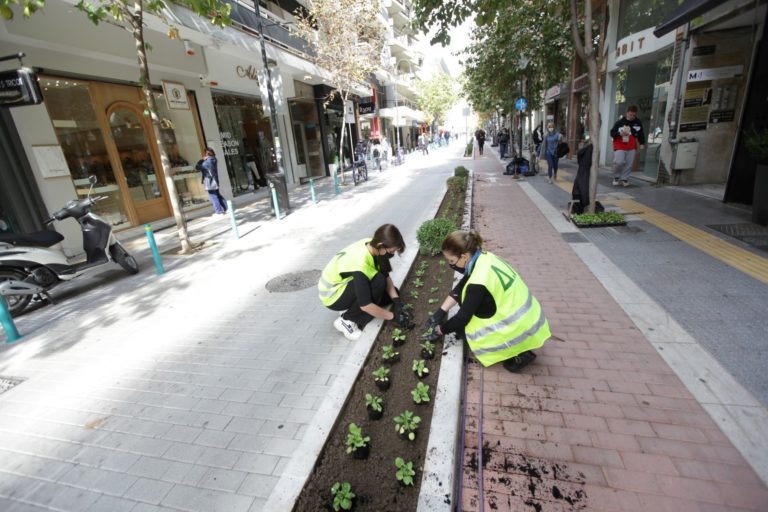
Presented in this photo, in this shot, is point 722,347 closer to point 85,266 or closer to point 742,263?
point 742,263

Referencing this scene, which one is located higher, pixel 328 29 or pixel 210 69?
pixel 328 29

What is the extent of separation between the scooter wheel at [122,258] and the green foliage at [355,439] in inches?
235

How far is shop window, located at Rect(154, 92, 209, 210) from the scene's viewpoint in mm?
11680

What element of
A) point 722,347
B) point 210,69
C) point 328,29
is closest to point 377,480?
point 722,347

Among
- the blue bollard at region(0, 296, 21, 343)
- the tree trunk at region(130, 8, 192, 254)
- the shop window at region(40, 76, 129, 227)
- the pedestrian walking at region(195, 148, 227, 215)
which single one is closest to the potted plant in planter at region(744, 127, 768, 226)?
the tree trunk at region(130, 8, 192, 254)

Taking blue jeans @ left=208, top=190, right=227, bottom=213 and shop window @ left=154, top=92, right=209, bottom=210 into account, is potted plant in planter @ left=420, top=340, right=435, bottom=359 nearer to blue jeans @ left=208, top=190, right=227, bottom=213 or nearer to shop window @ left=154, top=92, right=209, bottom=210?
blue jeans @ left=208, top=190, right=227, bottom=213

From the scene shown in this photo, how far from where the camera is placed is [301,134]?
64.3 ft

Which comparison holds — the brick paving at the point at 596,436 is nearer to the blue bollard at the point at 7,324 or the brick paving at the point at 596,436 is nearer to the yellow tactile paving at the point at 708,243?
the yellow tactile paving at the point at 708,243

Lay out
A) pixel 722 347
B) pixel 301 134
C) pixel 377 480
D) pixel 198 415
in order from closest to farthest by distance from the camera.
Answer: pixel 377 480 → pixel 198 415 → pixel 722 347 → pixel 301 134

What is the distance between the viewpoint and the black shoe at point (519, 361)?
324 cm

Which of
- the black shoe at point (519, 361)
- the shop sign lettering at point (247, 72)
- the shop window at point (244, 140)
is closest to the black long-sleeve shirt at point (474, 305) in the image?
the black shoe at point (519, 361)

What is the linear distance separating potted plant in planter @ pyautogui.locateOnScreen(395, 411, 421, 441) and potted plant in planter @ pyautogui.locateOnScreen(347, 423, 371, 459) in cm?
23

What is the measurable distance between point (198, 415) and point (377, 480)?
165 cm

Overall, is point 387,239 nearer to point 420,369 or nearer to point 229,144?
point 420,369
